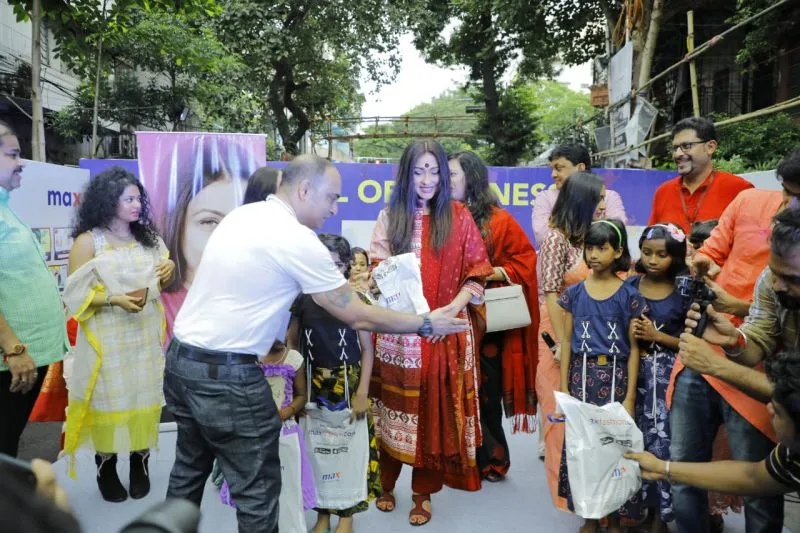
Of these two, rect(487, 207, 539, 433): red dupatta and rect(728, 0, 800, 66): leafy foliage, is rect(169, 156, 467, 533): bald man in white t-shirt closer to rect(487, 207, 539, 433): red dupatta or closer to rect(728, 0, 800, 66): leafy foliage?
rect(487, 207, 539, 433): red dupatta

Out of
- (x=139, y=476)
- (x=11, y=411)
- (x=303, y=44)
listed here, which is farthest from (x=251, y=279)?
(x=303, y=44)

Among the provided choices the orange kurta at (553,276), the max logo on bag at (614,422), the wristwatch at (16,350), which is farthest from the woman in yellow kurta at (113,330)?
the max logo on bag at (614,422)

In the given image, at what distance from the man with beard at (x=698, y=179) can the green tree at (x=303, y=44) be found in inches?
491

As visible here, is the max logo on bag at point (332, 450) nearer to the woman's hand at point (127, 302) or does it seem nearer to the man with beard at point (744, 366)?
the woman's hand at point (127, 302)

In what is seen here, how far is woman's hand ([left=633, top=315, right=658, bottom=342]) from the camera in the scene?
2.61m

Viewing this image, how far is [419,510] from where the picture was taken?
3.04 meters

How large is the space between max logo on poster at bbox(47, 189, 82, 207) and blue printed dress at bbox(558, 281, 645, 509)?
11.5 ft

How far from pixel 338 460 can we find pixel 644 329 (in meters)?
1.43

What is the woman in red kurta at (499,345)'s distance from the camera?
3.48 metres

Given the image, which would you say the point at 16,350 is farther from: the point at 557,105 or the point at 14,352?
the point at 557,105

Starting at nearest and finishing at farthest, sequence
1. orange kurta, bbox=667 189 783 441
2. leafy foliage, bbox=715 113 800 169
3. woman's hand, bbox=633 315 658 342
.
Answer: orange kurta, bbox=667 189 783 441 < woman's hand, bbox=633 315 658 342 < leafy foliage, bbox=715 113 800 169

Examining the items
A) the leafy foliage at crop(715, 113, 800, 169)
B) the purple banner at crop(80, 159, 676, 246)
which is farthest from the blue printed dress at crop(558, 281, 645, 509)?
the leafy foliage at crop(715, 113, 800, 169)

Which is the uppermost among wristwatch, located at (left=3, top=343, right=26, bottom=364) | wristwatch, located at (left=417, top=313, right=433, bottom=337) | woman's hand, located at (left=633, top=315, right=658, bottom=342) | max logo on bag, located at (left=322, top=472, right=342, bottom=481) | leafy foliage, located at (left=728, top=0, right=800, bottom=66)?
leafy foliage, located at (left=728, top=0, right=800, bottom=66)

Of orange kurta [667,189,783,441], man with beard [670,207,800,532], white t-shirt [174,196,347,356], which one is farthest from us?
orange kurta [667,189,783,441]
